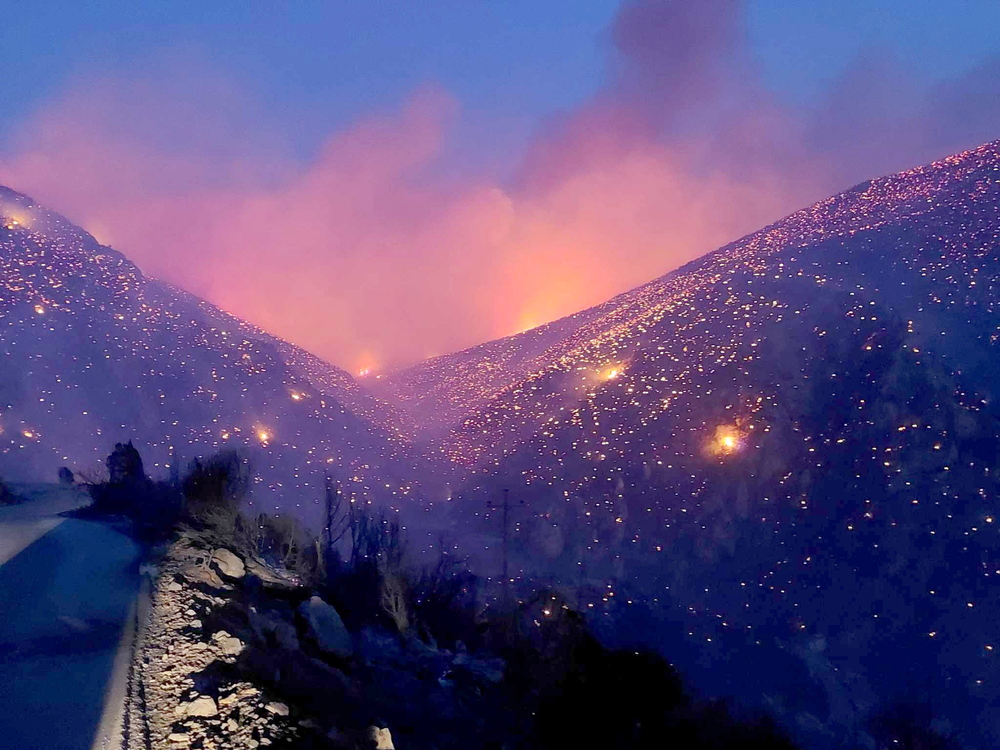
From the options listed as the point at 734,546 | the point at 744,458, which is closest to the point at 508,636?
the point at 734,546

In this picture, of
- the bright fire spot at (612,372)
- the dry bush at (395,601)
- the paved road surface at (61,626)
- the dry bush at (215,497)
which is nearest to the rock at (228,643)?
the paved road surface at (61,626)

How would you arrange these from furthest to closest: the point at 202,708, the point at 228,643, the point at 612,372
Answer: the point at 612,372 → the point at 228,643 → the point at 202,708

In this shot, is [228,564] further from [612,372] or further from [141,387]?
[612,372]

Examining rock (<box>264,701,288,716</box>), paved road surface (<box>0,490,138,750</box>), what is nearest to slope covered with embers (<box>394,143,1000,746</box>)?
paved road surface (<box>0,490,138,750</box>)

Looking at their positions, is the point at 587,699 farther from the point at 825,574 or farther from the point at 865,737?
the point at 825,574

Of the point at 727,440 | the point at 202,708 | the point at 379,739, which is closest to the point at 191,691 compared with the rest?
the point at 202,708

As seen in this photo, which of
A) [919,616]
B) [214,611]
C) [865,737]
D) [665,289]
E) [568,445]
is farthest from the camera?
[665,289]
